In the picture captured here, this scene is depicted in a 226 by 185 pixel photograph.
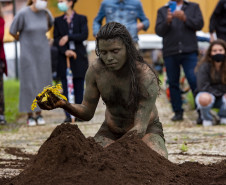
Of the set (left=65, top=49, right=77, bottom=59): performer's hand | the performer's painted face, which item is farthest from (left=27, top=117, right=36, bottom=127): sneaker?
the performer's painted face

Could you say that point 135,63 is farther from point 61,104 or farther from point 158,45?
point 158,45

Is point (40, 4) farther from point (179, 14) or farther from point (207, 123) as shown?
point (207, 123)

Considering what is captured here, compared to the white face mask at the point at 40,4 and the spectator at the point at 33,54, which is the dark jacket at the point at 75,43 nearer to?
the spectator at the point at 33,54

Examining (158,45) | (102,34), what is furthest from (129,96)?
(158,45)

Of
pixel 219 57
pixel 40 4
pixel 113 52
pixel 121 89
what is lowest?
pixel 219 57

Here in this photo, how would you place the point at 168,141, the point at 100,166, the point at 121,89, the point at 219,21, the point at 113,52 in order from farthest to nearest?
1. the point at 219,21
2. the point at 168,141
3. the point at 121,89
4. the point at 113,52
5. the point at 100,166

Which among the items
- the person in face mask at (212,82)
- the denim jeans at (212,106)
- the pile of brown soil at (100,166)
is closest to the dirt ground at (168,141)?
the denim jeans at (212,106)

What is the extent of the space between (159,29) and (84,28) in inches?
52.2

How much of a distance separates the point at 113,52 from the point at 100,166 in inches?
42.3

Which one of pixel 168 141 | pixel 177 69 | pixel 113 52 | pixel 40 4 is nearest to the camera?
pixel 113 52

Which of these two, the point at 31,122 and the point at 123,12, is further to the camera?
the point at 31,122

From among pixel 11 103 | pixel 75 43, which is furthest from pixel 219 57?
pixel 11 103

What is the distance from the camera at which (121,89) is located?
4.76m

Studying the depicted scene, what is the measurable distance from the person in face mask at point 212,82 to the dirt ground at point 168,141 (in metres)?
0.34
